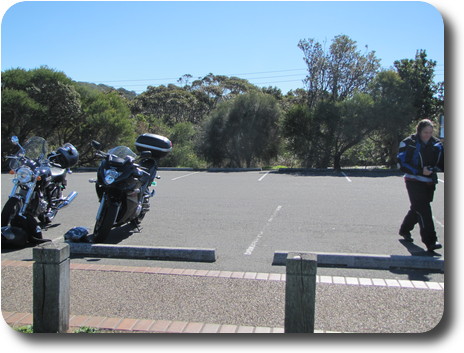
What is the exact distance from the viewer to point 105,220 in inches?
259

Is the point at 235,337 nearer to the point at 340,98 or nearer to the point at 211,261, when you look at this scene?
the point at 211,261

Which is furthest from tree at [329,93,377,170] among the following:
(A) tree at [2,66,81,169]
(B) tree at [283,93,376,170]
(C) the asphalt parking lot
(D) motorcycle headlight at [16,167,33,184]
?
(D) motorcycle headlight at [16,167,33,184]

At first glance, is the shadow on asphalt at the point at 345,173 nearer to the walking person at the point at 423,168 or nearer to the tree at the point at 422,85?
the tree at the point at 422,85

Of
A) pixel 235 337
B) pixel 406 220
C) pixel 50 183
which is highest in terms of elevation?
pixel 50 183

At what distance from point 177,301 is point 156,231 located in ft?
11.2

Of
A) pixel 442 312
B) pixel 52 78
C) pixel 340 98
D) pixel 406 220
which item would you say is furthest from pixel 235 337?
pixel 340 98

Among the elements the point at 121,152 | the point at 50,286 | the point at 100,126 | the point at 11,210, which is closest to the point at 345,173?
the point at 100,126

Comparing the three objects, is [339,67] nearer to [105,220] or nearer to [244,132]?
[244,132]

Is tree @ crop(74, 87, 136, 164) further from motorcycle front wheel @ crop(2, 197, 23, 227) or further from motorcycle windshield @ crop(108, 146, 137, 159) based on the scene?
motorcycle front wheel @ crop(2, 197, 23, 227)

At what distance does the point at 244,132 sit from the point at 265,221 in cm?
1708

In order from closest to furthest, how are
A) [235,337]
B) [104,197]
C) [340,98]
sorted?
[235,337], [104,197], [340,98]

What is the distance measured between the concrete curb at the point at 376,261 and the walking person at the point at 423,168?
699 mm

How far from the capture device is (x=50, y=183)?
7.64 m

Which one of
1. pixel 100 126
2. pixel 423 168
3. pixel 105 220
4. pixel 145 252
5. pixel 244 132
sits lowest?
pixel 145 252
